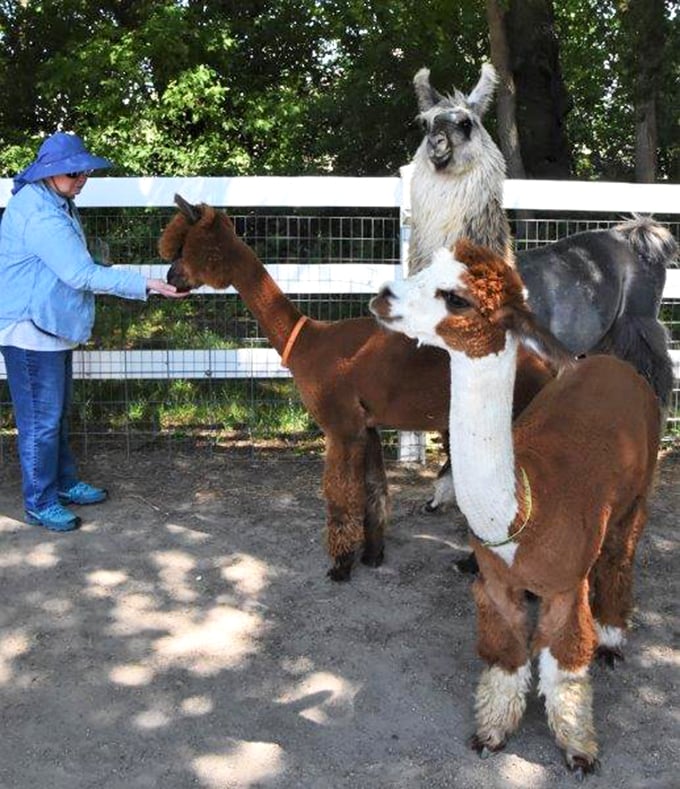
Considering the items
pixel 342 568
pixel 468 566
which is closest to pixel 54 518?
Result: pixel 342 568

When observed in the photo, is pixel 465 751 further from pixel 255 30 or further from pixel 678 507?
pixel 255 30

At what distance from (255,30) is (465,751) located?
10.5 meters

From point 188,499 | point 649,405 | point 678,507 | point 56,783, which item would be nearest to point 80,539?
point 188,499

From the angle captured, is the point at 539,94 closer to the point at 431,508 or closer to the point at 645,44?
the point at 645,44

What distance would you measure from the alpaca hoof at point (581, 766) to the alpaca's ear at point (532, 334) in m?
1.29

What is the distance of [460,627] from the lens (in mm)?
3801

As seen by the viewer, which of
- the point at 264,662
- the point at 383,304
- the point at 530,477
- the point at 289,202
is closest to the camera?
the point at 383,304

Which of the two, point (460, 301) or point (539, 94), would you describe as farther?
point (539, 94)

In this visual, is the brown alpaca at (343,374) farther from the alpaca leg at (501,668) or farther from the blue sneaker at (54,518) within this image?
the blue sneaker at (54,518)

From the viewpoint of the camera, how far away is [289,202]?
5840mm

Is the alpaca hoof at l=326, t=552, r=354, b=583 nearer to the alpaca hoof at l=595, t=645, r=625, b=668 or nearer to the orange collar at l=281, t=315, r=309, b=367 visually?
the orange collar at l=281, t=315, r=309, b=367

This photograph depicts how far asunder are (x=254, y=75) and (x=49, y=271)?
26.8 feet

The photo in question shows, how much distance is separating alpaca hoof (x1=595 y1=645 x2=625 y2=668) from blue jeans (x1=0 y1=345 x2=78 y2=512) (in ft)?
9.44

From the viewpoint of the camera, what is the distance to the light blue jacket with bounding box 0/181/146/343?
173 inches
